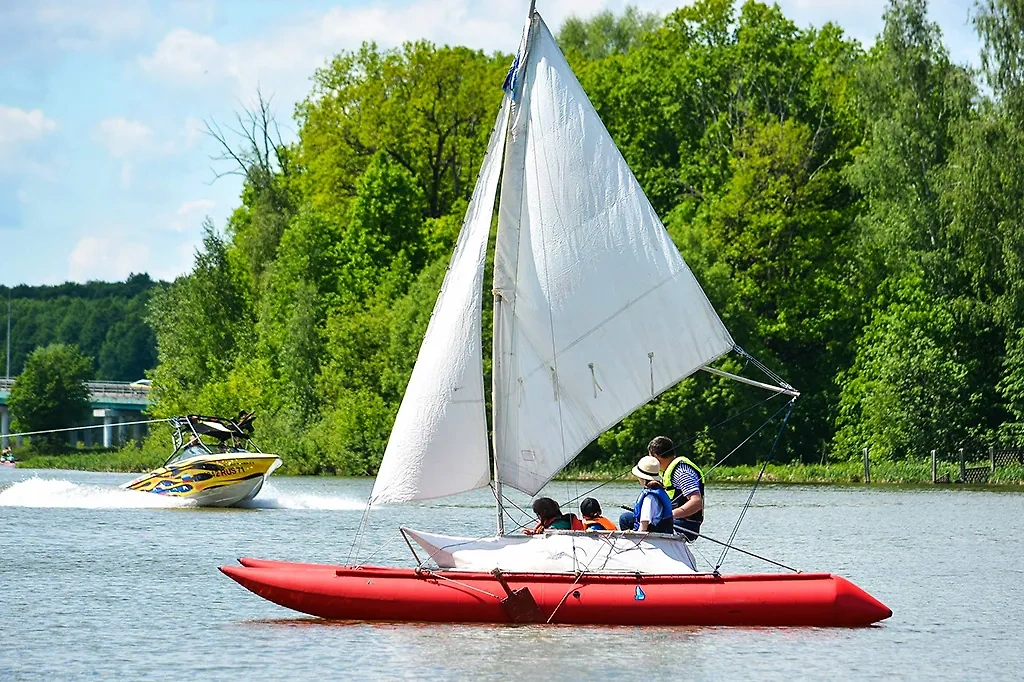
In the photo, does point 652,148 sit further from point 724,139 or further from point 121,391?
point 121,391

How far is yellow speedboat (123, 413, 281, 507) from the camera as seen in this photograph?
4891 cm

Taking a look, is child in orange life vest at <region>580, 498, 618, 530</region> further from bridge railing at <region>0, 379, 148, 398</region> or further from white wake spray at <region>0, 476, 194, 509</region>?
bridge railing at <region>0, 379, 148, 398</region>

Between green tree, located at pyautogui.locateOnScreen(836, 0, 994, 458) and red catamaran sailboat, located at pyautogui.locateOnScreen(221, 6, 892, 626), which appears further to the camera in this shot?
green tree, located at pyautogui.locateOnScreen(836, 0, 994, 458)

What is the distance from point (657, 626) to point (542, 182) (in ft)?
20.2

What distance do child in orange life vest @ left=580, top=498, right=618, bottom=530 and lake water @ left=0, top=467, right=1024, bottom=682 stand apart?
1.54m

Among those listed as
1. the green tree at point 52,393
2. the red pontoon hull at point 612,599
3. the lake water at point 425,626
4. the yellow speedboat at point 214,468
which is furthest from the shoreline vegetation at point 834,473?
the green tree at point 52,393

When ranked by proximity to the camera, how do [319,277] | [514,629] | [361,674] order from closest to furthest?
1. [361,674]
2. [514,629]
3. [319,277]

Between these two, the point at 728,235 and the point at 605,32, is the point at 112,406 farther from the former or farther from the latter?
the point at 728,235

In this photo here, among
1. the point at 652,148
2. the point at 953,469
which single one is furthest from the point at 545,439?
the point at 652,148

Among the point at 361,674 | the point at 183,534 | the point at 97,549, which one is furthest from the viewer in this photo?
the point at 183,534

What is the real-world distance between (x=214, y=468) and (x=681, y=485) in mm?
27990

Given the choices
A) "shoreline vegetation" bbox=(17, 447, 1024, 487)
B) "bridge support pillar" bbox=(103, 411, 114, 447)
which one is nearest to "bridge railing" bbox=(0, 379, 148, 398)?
"bridge support pillar" bbox=(103, 411, 114, 447)

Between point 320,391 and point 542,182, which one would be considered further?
point 320,391

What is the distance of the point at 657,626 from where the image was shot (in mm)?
22422
